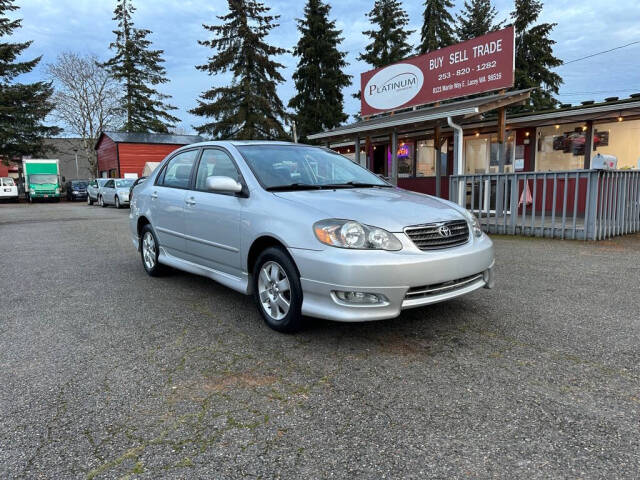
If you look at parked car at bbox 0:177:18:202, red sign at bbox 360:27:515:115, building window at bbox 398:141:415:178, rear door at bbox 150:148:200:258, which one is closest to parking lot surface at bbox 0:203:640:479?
rear door at bbox 150:148:200:258

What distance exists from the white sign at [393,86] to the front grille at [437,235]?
477 inches

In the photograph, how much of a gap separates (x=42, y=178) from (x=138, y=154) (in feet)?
21.5

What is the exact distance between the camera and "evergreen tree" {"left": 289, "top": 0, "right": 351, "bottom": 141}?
3307 centimetres

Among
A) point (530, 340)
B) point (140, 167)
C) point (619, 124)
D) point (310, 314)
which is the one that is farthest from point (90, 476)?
point (140, 167)

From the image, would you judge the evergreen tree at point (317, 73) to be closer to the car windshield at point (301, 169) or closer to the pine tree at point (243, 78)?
the pine tree at point (243, 78)

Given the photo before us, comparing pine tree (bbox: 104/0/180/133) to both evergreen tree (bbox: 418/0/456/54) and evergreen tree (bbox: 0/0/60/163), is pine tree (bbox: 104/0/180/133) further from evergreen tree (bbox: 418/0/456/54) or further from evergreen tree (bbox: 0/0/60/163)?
evergreen tree (bbox: 418/0/456/54)

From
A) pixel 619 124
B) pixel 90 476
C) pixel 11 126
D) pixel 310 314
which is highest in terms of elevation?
pixel 11 126

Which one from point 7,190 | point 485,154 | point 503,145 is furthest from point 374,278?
point 7,190

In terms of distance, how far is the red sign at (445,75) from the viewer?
11.8 metres

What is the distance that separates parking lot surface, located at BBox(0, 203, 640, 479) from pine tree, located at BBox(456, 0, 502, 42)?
3742 centimetres

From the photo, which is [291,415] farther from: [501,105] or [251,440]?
[501,105]

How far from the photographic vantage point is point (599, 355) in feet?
10.2

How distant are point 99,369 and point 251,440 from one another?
1.41 metres

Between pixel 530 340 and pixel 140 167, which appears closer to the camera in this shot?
pixel 530 340
